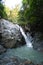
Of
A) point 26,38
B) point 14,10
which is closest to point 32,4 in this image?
point 26,38

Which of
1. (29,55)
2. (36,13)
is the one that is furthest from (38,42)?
(29,55)

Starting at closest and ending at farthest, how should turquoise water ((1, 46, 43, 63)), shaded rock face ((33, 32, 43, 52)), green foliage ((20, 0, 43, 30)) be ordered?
1. turquoise water ((1, 46, 43, 63))
2. green foliage ((20, 0, 43, 30))
3. shaded rock face ((33, 32, 43, 52))

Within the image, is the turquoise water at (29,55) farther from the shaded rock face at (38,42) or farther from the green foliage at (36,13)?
the green foliage at (36,13)

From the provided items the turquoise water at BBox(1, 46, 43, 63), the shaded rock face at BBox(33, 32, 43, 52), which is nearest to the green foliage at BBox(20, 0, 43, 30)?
the shaded rock face at BBox(33, 32, 43, 52)

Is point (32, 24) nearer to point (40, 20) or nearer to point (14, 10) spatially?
point (40, 20)

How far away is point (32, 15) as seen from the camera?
1455 centimetres

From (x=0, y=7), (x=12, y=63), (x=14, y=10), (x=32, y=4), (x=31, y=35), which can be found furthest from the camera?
(x=14, y=10)

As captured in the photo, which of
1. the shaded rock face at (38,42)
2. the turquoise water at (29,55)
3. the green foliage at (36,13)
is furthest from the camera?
the shaded rock face at (38,42)

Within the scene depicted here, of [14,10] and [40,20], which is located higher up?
[14,10]

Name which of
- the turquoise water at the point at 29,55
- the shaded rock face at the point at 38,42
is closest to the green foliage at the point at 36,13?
the shaded rock face at the point at 38,42

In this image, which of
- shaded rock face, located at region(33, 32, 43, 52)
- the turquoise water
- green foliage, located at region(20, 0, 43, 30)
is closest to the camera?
the turquoise water

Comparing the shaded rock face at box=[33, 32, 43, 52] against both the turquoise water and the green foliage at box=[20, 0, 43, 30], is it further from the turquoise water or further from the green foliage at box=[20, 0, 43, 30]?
A: the turquoise water

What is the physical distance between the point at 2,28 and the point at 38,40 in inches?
162

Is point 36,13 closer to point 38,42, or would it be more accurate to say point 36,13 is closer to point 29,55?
point 38,42
